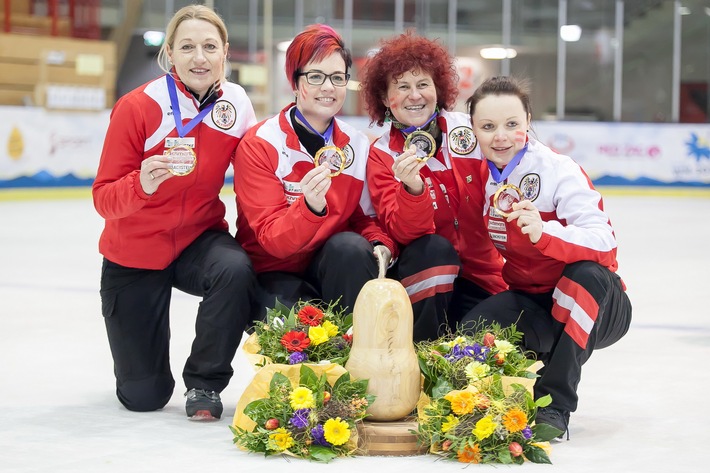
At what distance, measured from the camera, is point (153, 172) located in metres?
2.79

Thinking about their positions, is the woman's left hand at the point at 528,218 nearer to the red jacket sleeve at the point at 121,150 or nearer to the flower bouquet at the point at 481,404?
the flower bouquet at the point at 481,404

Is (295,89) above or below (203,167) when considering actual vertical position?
above

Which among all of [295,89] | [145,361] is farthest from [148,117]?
[145,361]

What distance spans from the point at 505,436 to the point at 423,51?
1207 millimetres

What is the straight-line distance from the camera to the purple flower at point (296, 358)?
2.59m

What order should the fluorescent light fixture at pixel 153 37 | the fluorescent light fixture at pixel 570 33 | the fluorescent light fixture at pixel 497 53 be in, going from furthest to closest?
the fluorescent light fixture at pixel 497 53, the fluorescent light fixture at pixel 153 37, the fluorescent light fixture at pixel 570 33

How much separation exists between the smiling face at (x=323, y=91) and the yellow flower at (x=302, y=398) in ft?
2.83

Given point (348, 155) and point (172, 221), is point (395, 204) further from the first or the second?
point (172, 221)

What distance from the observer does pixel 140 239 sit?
3059mm

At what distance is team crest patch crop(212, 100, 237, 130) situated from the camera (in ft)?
10.1

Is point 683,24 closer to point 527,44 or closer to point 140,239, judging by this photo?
point 527,44

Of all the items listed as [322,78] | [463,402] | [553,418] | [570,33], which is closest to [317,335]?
[463,402]

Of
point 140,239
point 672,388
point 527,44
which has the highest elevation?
point 527,44

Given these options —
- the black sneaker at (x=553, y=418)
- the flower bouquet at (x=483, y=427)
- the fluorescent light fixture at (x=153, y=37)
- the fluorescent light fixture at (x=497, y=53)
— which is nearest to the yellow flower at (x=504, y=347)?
the flower bouquet at (x=483, y=427)
